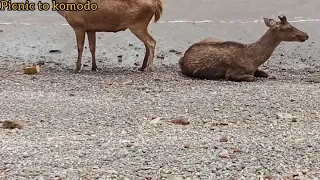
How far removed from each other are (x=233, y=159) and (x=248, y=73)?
3.94 m

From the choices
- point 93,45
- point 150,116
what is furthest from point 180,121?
point 93,45

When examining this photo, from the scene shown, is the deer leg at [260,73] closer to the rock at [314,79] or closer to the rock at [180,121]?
the rock at [314,79]

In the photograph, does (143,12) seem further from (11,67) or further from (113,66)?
(11,67)

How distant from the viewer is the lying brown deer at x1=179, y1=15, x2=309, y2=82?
28.9 ft

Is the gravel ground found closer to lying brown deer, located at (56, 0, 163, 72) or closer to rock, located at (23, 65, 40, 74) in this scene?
rock, located at (23, 65, 40, 74)

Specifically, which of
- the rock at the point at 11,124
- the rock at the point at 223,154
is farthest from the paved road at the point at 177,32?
the rock at the point at 223,154

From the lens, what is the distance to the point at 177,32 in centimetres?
1196

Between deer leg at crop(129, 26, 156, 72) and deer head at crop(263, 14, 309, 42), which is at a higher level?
deer head at crop(263, 14, 309, 42)

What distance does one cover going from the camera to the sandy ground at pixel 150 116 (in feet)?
16.1

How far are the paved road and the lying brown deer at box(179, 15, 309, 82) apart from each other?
1162mm

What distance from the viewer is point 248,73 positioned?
8.85m

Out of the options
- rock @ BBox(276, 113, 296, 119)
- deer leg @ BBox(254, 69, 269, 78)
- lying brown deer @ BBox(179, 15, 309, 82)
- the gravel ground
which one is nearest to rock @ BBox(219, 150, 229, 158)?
the gravel ground

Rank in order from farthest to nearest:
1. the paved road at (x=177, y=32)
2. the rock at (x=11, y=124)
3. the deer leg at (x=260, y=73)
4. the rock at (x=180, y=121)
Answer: the paved road at (x=177, y=32)
the deer leg at (x=260, y=73)
the rock at (x=180, y=121)
the rock at (x=11, y=124)

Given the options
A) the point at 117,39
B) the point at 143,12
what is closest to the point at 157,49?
the point at 117,39
